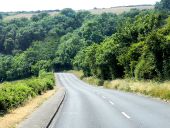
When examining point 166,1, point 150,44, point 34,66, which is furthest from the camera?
point 166,1

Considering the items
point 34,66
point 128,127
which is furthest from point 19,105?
point 34,66

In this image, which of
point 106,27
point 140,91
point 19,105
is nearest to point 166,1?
point 106,27

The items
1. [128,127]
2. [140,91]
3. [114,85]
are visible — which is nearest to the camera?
[128,127]

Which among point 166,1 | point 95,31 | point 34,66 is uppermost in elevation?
point 166,1

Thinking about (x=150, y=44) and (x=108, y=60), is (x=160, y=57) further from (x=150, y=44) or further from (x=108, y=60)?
(x=108, y=60)

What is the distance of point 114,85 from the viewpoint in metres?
61.4

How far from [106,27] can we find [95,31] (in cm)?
1086

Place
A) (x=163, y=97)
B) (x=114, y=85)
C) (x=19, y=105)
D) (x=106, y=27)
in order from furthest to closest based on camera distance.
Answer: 1. (x=106, y=27)
2. (x=114, y=85)
3. (x=163, y=97)
4. (x=19, y=105)

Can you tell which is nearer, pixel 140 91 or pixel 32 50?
pixel 140 91

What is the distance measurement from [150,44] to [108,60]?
32.0 m

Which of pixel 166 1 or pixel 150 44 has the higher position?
pixel 166 1

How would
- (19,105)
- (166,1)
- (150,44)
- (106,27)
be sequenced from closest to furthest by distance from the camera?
(19,105)
(150,44)
(106,27)
(166,1)

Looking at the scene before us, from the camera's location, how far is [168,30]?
55.6 metres

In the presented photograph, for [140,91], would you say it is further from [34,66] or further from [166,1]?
[166,1]
